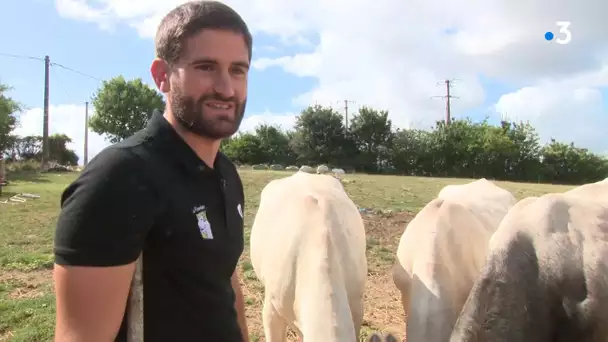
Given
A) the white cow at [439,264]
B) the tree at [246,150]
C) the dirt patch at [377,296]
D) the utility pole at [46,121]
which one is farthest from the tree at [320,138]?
the white cow at [439,264]

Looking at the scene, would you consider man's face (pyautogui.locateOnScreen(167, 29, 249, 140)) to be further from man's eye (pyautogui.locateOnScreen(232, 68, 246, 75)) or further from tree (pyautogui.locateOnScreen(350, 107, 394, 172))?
tree (pyautogui.locateOnScreen(350, 107, 394, 172))

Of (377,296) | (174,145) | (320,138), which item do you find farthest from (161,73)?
(320,138)

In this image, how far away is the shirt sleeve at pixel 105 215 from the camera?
5.38ft

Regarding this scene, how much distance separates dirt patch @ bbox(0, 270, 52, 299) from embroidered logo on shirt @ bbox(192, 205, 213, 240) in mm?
5794

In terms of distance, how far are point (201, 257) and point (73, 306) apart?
0.45m

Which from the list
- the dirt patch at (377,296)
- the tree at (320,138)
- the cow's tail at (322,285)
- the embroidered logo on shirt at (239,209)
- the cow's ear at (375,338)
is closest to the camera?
the embroidered logo on shirt at (239,209)

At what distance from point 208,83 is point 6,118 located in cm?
3779

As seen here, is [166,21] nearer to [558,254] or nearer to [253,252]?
[558,254]

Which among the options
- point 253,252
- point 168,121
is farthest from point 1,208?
point 168,121

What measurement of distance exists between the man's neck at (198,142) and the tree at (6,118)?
36783 mm

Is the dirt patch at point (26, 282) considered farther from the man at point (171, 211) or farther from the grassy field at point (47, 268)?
the man at point (171, 211)

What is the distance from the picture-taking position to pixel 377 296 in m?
7.06

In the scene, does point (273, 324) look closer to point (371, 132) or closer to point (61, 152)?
point (371, 132)

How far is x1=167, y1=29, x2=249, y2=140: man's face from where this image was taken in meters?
1.95
